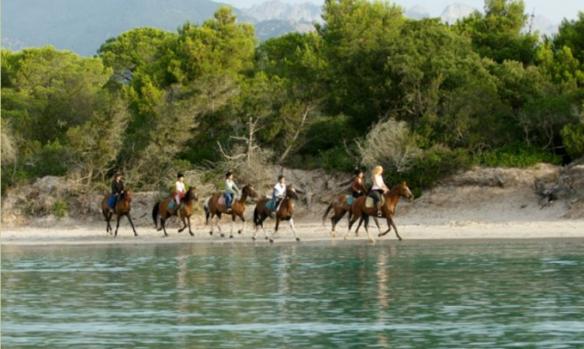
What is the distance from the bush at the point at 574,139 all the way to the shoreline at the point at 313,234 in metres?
4.36

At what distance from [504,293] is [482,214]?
20.2 meters

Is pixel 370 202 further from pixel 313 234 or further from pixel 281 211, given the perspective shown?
pixel 313 234

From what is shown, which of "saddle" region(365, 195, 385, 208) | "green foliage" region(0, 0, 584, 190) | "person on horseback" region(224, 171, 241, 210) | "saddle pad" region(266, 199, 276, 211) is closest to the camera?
"saddle" region(365, 195, 385, 208)

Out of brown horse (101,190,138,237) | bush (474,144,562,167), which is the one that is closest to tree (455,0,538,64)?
bush (474,144,562,167)

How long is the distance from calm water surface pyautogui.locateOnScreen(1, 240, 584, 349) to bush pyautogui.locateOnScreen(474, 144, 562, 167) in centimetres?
1032

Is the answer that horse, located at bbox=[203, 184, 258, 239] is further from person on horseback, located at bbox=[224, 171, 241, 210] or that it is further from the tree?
the tree

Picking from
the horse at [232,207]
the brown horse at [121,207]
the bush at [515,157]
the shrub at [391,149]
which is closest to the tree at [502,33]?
the bush at [515,157]

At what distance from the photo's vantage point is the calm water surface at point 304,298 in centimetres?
1656

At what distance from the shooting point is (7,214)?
148 ft

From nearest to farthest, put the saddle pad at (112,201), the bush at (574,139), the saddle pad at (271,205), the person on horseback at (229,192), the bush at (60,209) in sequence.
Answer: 1. the saddle pad at (271,205)
2. the person on horseback at (229,192)
3. the saddle pad at (112,201)
4. the bush at (574,139)
5. the bush at (60,209)

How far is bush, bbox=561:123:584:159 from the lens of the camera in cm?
4238

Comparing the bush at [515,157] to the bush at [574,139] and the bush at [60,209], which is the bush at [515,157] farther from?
the bush at [60,209]

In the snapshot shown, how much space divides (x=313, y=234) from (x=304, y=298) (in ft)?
58.6

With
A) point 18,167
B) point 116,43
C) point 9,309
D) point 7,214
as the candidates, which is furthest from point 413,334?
point 116,43
